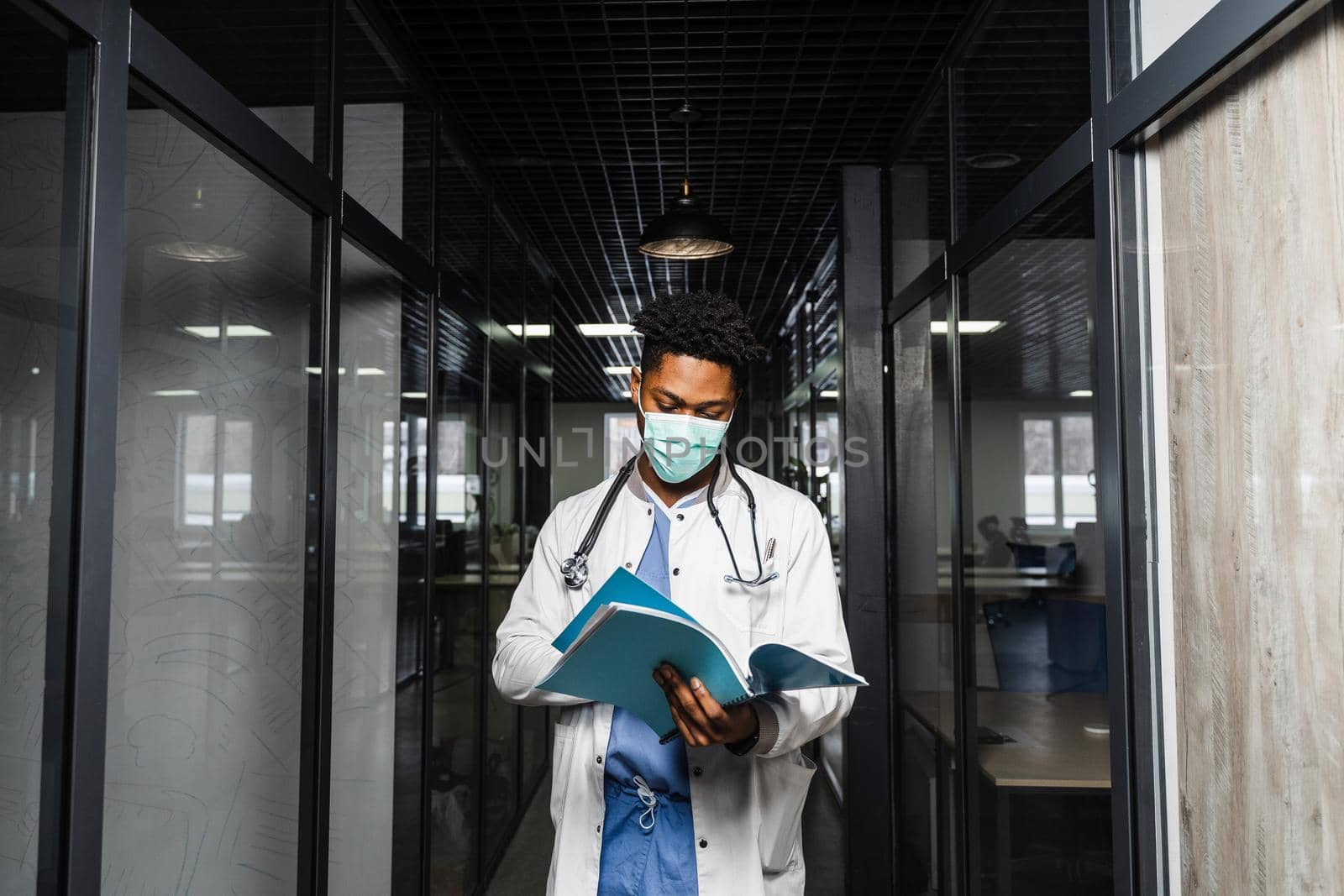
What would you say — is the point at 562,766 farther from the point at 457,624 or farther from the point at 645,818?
the point at 457,624

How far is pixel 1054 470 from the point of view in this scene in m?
2.93

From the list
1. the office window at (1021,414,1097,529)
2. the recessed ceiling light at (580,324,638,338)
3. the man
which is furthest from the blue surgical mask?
the recessed ceiling light at (580,324,638,338)

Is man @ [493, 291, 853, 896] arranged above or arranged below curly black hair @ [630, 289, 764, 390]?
below

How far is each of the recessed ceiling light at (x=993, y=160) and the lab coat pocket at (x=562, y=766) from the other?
1.48m

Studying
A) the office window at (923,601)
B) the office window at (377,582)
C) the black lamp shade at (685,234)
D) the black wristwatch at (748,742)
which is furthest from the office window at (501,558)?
the black wristwatch at (748,742)

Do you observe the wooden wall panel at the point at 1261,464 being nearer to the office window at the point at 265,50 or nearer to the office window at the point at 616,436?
the office window at the point at 265,50

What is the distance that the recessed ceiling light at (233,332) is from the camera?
174 centimetres

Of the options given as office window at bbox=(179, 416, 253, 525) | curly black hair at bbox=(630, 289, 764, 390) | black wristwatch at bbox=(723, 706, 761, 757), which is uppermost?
curly black hair at bbox=(630, 289, 764, 390)

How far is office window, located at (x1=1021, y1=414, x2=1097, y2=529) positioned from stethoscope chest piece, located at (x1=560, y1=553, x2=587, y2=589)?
1212mm

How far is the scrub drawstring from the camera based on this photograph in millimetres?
1609

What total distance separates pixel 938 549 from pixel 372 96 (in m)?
2.00

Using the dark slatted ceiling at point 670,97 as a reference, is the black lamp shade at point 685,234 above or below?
below

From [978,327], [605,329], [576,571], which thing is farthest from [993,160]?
[605,329]

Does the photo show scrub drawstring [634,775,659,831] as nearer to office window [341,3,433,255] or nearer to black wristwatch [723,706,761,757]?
black wristwatch [723,706,761,757]
